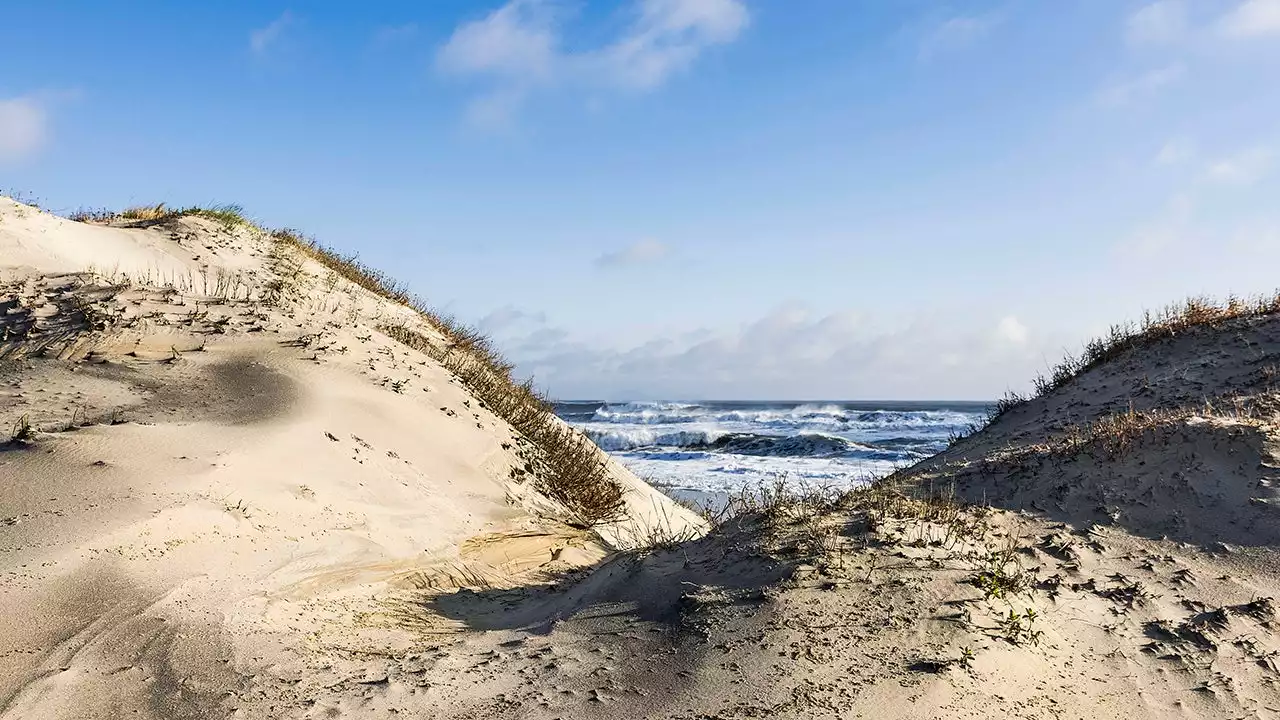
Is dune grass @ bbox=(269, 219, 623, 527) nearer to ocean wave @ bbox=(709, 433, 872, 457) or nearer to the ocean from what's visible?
the ocean

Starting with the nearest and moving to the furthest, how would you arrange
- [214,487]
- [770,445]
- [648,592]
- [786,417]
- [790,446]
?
[648,592], [214,487], [790,446], [770,445], [786,417]

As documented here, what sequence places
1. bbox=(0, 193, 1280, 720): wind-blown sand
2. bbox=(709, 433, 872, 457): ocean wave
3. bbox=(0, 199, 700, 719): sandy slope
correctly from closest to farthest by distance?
bbox=(0, 193, 1280, 720): wind-blown sand, bbox=(0, 199, 700, 719): sandy slope, bbox=(709, 433, 872, 457): ocean wave

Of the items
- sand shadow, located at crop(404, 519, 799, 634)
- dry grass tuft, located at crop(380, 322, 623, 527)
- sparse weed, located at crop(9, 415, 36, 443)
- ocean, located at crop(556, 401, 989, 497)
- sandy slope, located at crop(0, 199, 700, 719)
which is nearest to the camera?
sandy slope, located at crop(0, 199, 700, 719)

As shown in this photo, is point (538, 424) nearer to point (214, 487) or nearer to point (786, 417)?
point (214, 487)

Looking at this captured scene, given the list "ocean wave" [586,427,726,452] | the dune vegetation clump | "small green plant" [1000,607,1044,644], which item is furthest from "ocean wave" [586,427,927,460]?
"small green plant" [1000,607,1044,644]

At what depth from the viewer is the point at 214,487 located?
5.83 m

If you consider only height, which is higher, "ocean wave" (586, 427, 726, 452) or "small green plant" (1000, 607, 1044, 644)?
"small green plant" (1000, 607, 1044, 644)

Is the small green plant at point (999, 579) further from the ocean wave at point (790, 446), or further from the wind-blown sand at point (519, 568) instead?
the ocean wave at point (790, 446)

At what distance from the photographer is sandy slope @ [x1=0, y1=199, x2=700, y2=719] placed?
4270mm

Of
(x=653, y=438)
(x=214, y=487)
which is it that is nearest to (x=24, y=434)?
(x=214, y=487)

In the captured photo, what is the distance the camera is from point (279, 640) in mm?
4496

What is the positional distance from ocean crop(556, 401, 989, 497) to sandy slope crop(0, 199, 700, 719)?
5607mm

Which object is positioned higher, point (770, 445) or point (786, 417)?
point (786, 417)

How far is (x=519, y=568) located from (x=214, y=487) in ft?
7.71
